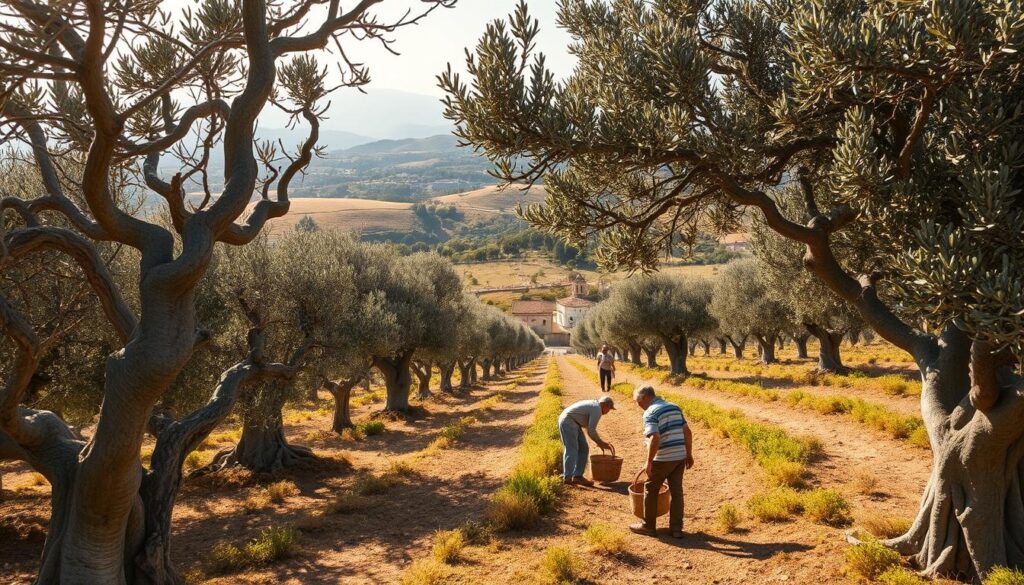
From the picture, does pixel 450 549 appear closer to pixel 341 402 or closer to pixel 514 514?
pixel 514 514

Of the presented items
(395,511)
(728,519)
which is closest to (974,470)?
(728,519)

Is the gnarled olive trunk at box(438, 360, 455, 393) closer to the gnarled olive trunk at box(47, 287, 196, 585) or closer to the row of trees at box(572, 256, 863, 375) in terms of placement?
the row of trees at box(572, 256, 863, 375)

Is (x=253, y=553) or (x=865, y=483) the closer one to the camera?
(x=253, y=553)

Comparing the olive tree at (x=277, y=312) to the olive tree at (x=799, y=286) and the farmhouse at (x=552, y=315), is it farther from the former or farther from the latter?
the farmhouse at (x=552, y=315)

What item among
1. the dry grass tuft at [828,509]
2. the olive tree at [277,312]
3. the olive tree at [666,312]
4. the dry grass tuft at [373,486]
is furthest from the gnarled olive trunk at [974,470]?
the olive tree at [666,312]

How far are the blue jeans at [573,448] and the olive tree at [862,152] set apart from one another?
181 inches

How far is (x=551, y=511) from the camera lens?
10.9 meters

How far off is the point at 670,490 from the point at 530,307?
16115cm

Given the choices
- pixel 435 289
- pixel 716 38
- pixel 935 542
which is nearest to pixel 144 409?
pixel 935 542

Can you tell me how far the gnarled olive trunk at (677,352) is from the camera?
132 ft

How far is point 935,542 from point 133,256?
18.3 metres

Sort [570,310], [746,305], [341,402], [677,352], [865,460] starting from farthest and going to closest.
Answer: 1. [570,310]
2. [677,352]
3. [746,305]
4. [341,402]
5. [865,460]

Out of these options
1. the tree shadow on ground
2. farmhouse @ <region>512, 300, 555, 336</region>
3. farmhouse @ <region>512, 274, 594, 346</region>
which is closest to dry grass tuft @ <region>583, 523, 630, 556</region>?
the tree shadow on ground

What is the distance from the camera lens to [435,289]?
116 ft
